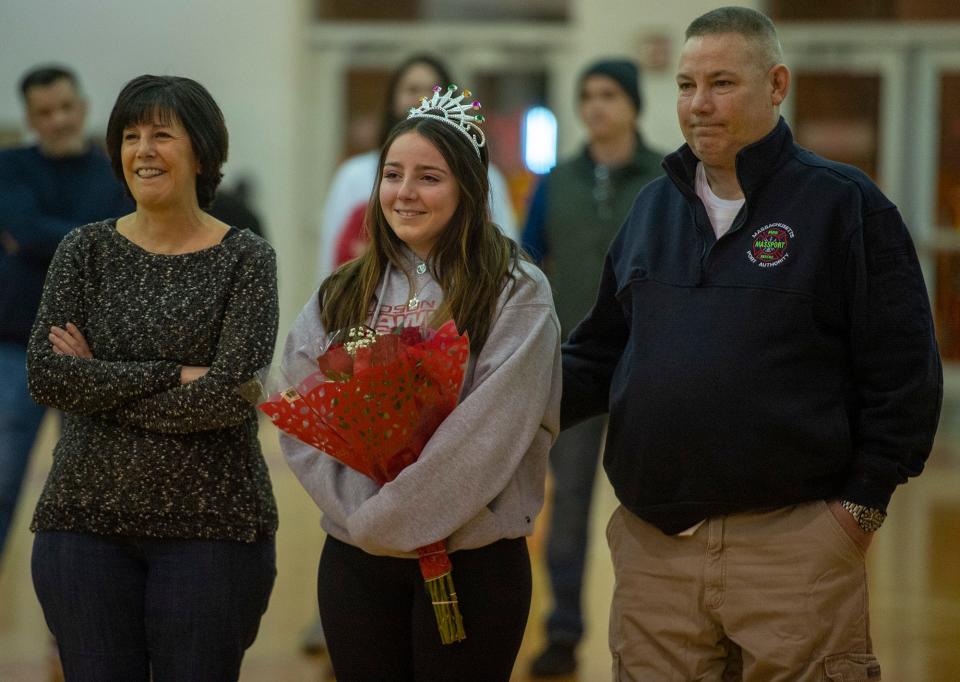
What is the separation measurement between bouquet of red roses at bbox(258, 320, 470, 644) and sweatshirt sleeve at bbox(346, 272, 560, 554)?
51 millimetres

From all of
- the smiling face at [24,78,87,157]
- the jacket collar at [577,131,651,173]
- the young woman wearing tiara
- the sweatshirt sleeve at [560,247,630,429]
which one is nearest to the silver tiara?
the young woman wearing tiara

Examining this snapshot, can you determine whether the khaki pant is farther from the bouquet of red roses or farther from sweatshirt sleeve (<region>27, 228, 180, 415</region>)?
sweatshirt sleeve (<region>27, 228, 180, 415</region>)

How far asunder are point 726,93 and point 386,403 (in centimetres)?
92

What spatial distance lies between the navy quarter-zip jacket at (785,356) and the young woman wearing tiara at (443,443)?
26 cm

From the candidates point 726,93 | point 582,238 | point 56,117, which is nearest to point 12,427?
point 56,117

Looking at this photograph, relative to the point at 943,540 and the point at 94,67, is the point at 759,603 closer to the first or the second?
the point at 943,540

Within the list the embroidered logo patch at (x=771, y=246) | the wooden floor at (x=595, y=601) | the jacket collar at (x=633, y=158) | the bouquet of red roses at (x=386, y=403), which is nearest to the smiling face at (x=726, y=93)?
the embroidered logo patch at (x=771, y=246)

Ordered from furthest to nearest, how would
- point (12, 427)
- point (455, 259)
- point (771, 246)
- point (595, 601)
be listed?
point (595, 601) < point (12, 427) < point (455, 259) < point (771, 246)

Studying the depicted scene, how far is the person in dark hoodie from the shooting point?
249 cm

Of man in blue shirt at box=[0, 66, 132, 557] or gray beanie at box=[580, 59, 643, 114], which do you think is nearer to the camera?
man in blue shirt at box=[0, 66, 132, 557]

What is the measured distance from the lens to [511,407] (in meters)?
2.49

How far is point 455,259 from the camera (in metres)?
2.64

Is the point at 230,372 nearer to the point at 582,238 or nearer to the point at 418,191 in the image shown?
the point at 418,191

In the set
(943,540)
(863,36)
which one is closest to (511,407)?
(943,540)
